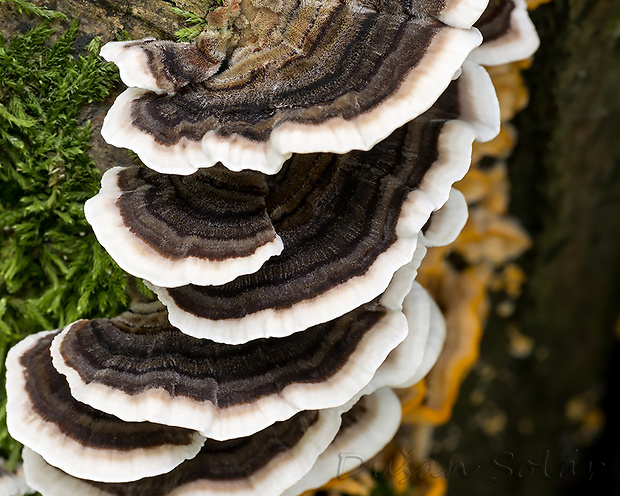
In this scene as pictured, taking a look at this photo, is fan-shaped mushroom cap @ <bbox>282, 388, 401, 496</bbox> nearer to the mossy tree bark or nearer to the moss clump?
the moss clump

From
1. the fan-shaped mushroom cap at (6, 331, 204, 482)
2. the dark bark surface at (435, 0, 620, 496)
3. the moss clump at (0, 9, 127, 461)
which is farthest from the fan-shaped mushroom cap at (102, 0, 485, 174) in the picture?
the dark bark surface at (435, 0, 620, 496)

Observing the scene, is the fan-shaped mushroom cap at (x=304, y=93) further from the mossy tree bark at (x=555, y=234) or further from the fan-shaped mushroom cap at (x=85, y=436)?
the fan-shaped mushroom cap at (x=85, y=436)

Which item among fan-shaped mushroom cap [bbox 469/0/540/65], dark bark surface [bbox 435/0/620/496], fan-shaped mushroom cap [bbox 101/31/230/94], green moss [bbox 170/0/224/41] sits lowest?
dark bark surface [bbox 435/0/620/496]

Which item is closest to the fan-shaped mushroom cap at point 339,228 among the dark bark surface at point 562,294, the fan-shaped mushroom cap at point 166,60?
the fan-shaped mushroom cap at point 166,60

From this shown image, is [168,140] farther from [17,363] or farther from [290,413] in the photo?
[17,363]

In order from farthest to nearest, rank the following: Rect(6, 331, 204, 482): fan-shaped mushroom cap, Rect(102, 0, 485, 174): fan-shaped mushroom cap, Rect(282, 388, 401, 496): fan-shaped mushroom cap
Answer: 1. Rect(282, 388, 401, 496): fan-shaped mushroom cap
2. Rect(6, 331, 204, 482): fan-shaped mushroom cap
3. Rect(102, 0, 485, 174): fan-shaped mushroom cap

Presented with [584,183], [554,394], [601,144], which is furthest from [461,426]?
[601,144]

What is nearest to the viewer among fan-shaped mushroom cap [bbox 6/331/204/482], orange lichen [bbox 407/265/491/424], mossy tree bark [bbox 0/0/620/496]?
fan-shaped mushroom cap [bbox 6/331/204/482]
